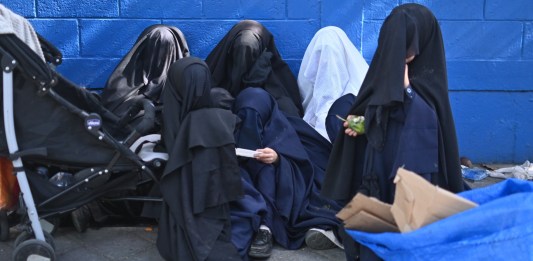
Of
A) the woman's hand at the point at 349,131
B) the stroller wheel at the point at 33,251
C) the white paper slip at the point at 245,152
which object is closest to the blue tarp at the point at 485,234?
the woman's hand at the point at 349,131

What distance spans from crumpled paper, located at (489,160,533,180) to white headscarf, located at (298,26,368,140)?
155 cm

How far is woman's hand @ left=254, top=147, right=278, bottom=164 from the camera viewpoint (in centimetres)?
387

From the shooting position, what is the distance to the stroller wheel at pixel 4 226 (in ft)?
11.6

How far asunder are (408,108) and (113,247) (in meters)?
2.12

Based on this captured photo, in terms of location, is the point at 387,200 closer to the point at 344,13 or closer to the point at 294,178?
the point at 294,178

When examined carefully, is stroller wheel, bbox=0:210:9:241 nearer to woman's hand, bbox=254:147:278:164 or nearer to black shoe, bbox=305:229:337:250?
woman's hand, bbox=254:147:278:164

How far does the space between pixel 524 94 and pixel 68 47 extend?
405 cm

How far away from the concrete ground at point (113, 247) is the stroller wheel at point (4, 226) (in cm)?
8

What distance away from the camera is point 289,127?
4148 mm

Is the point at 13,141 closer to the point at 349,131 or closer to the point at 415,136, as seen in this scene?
the point at 349,131

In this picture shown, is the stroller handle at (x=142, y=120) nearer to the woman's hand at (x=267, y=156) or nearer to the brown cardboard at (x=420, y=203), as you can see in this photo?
the woman's hand at (x=267, y=156)

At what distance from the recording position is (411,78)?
2.91 meters

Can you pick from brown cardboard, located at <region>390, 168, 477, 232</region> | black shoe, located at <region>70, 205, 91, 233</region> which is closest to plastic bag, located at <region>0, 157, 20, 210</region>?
black shoe, located at <region>70, 205, 91, 233</region>

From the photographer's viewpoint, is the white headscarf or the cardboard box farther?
the white headscarf
